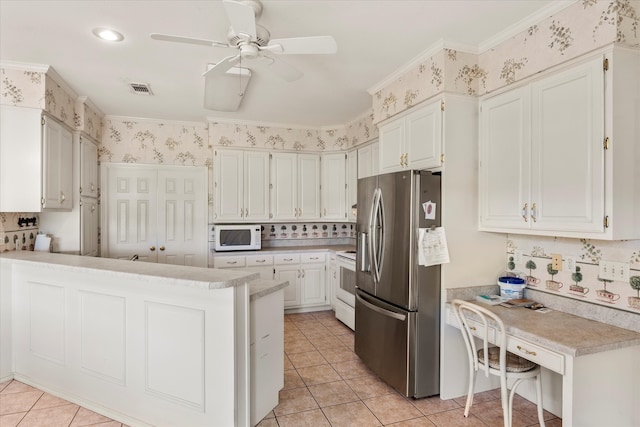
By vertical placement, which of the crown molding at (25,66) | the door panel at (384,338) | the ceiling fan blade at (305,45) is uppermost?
the crown molding at (25,66)

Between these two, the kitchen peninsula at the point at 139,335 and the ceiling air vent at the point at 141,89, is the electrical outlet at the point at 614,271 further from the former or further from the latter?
the ceiling air vent at the point at 141,89

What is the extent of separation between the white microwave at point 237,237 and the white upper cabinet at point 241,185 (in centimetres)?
13

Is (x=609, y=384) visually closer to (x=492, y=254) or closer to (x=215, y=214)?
(x=492, y=254)

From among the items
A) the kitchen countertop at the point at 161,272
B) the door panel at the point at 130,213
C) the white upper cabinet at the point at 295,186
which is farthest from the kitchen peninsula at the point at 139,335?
the white upper cabinet at the point at 295,186

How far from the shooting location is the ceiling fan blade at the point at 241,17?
1.53m

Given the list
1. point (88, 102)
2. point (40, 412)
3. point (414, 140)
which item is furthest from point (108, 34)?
point (40, 412)

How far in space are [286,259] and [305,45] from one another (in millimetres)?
3116

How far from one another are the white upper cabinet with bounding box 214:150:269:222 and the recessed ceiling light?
7.21 feet

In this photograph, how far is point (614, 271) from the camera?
2.00 metres

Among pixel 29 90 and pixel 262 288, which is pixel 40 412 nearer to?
pixel 262 288

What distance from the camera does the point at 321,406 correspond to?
96.8 inches

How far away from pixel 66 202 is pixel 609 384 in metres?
4.39

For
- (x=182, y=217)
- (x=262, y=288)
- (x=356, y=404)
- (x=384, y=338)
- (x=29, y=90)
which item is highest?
(x=29, y=90)

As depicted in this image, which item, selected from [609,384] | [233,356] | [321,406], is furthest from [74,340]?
[609,384]
